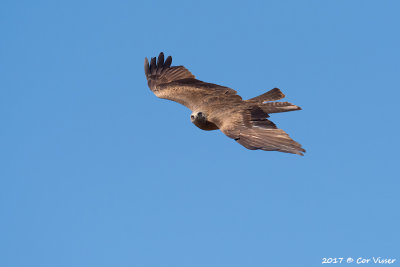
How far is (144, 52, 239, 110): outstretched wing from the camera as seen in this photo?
1442cm

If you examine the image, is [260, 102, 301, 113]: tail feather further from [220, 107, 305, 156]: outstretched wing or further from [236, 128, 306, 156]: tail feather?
[236, 128, 306, 156]: tail feather

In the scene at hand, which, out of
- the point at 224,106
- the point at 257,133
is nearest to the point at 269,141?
the point at 257,133

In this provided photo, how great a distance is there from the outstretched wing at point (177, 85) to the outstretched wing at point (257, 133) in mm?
1765

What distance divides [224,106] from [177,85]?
7.96 feet

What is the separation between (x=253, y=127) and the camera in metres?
12.0

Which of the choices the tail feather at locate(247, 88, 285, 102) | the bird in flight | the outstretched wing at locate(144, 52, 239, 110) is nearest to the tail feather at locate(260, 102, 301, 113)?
the bird in flight

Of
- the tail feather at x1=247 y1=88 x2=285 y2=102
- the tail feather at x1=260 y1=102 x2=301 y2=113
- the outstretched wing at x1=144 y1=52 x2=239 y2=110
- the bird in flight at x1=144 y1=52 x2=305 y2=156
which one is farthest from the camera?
the outstretched wing at x1=144 y1=52 x2=239 y2=110

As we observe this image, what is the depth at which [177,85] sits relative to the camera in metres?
15.4

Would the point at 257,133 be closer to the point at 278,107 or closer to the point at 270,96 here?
the point at 278,107

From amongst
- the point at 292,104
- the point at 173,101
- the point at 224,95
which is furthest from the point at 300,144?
the point at 173,101

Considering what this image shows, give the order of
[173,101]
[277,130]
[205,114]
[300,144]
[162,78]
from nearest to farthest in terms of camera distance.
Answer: [300,144] < [277,130] < [205,114] < [173,101] < [162,78]

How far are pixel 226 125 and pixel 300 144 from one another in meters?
2.05

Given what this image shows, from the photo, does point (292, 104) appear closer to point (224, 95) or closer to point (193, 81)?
point (224, 95)

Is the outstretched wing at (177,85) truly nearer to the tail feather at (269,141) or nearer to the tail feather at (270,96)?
the tail feather at (270,96)
